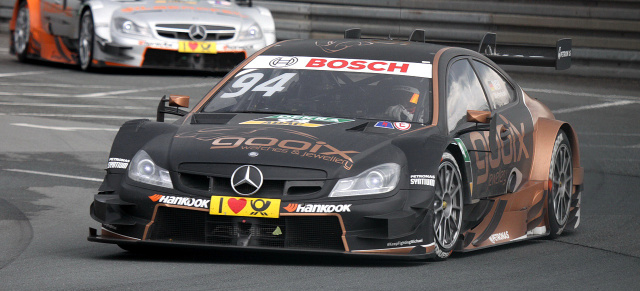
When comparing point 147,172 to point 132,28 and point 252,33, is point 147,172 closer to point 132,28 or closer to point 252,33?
point 132,28

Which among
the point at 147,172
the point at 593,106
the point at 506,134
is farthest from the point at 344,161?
the point at 593,106

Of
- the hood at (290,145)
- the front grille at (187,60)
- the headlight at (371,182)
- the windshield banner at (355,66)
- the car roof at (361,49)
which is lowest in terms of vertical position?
the front grille at (187,60)

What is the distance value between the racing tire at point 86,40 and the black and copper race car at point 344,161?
9963mm

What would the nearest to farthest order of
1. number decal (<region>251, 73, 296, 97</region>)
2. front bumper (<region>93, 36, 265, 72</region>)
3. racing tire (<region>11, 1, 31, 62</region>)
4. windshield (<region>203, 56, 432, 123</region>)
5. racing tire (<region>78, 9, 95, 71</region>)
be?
A: windshield (<region>203, 56, 432, 123</region>) → number decal (<region>251, 73, 296, 97</region>) → front bumper (<region>93, 36, 265, 72</region>) → racing tire (<region>78, 9, 95, 71</region>) → racing tire (<region>11, 1, 31, 62</region>)

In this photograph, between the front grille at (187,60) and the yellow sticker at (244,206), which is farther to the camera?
the front grille at (187,60)

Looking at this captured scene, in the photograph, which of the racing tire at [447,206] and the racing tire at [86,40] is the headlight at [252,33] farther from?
the racing tire at [447,206]

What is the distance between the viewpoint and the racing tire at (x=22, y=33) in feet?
63.4

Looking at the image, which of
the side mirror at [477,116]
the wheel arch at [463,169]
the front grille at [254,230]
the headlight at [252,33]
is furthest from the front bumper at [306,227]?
the headlight at [252,33]

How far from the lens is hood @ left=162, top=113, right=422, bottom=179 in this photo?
6418mm

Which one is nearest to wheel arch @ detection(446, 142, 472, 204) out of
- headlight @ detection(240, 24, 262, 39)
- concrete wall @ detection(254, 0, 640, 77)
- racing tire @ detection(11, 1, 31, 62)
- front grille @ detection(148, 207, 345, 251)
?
front grille @ detection(148, 207, 345, 251)

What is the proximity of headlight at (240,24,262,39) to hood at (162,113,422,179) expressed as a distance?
10804 millimetres

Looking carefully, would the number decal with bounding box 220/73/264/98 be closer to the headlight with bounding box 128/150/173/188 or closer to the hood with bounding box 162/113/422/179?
the hood with bounding box 162/113/422/179

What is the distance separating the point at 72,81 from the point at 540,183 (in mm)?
10358

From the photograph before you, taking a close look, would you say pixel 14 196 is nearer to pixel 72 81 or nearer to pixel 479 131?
pixel 479 131
